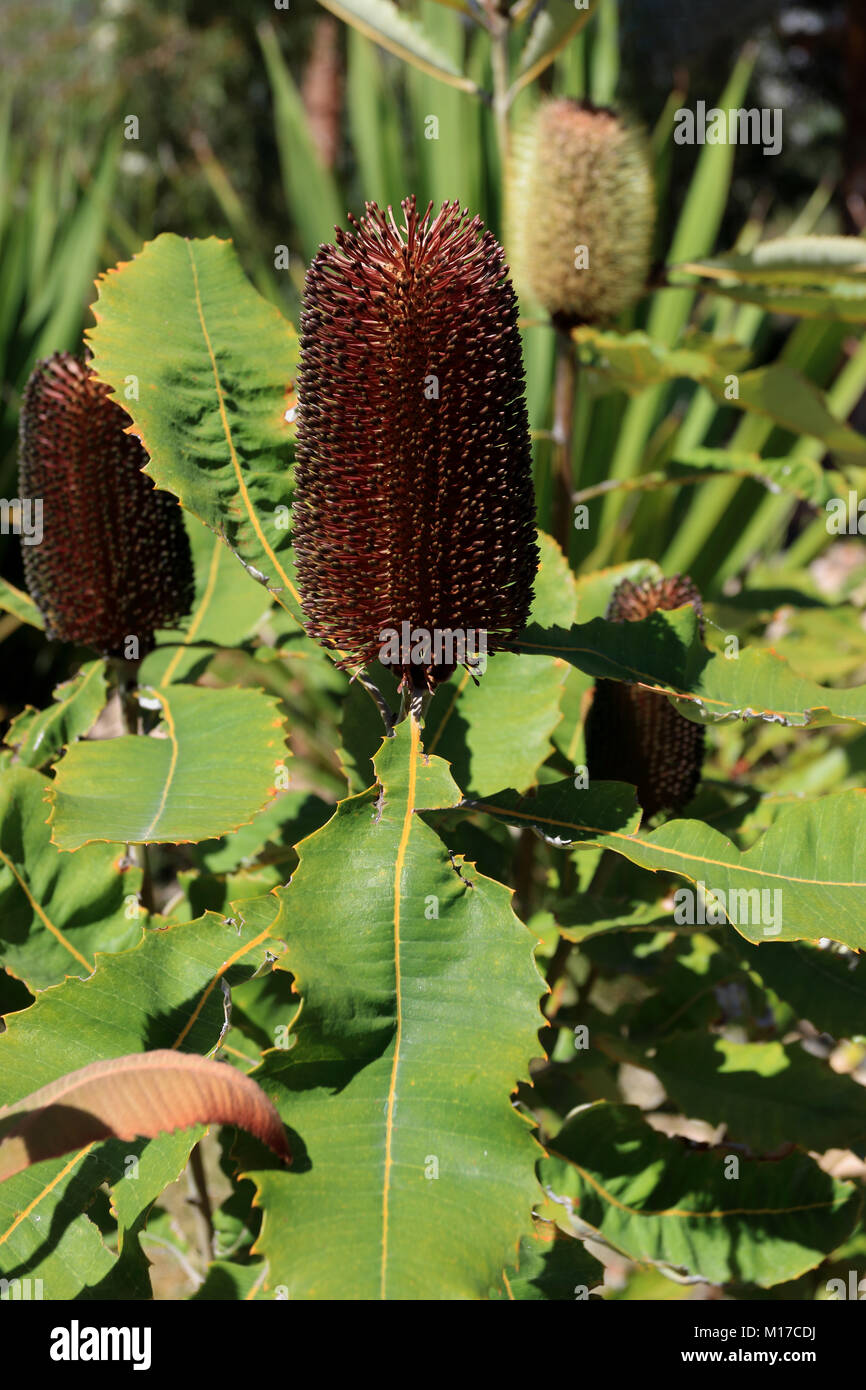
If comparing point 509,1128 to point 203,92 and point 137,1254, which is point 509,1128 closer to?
point 137,1254

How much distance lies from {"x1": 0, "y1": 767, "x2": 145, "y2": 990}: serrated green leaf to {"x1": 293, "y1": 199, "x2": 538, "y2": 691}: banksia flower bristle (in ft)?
1.24

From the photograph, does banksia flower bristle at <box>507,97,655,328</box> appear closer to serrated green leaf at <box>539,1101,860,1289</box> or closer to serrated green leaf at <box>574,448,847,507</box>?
serrated green leaf at <box>574,448,847,507</box>

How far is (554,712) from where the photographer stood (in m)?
1.07

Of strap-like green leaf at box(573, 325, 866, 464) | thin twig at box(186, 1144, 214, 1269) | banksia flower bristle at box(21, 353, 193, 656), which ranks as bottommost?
thin twig at box(186, 1144, 214, 1269)

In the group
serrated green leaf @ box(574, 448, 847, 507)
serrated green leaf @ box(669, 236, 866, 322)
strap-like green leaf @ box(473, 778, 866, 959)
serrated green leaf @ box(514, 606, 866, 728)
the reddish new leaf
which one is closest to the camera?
the reddish new leaf

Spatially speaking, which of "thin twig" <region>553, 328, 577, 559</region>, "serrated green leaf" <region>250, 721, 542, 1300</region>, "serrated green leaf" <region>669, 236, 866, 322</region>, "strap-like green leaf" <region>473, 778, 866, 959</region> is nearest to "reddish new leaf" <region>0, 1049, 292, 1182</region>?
"serrated green leaf" <region>250, 721, 542, 1300</region>

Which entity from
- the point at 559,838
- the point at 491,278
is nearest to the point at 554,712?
the point at 559,838

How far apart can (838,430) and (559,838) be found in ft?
3.38

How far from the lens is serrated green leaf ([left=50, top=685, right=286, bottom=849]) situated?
2.76 feet

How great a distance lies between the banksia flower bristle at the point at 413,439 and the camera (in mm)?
851

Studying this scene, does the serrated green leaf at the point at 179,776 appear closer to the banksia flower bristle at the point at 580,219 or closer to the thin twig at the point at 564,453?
the thin twig at the point at 564,453

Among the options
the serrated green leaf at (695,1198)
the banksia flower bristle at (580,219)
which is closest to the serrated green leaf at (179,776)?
the serrated green leaf at (695,1198)

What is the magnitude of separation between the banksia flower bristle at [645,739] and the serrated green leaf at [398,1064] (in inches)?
17.8

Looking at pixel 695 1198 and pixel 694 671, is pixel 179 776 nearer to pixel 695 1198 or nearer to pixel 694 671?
pixel 694 671
